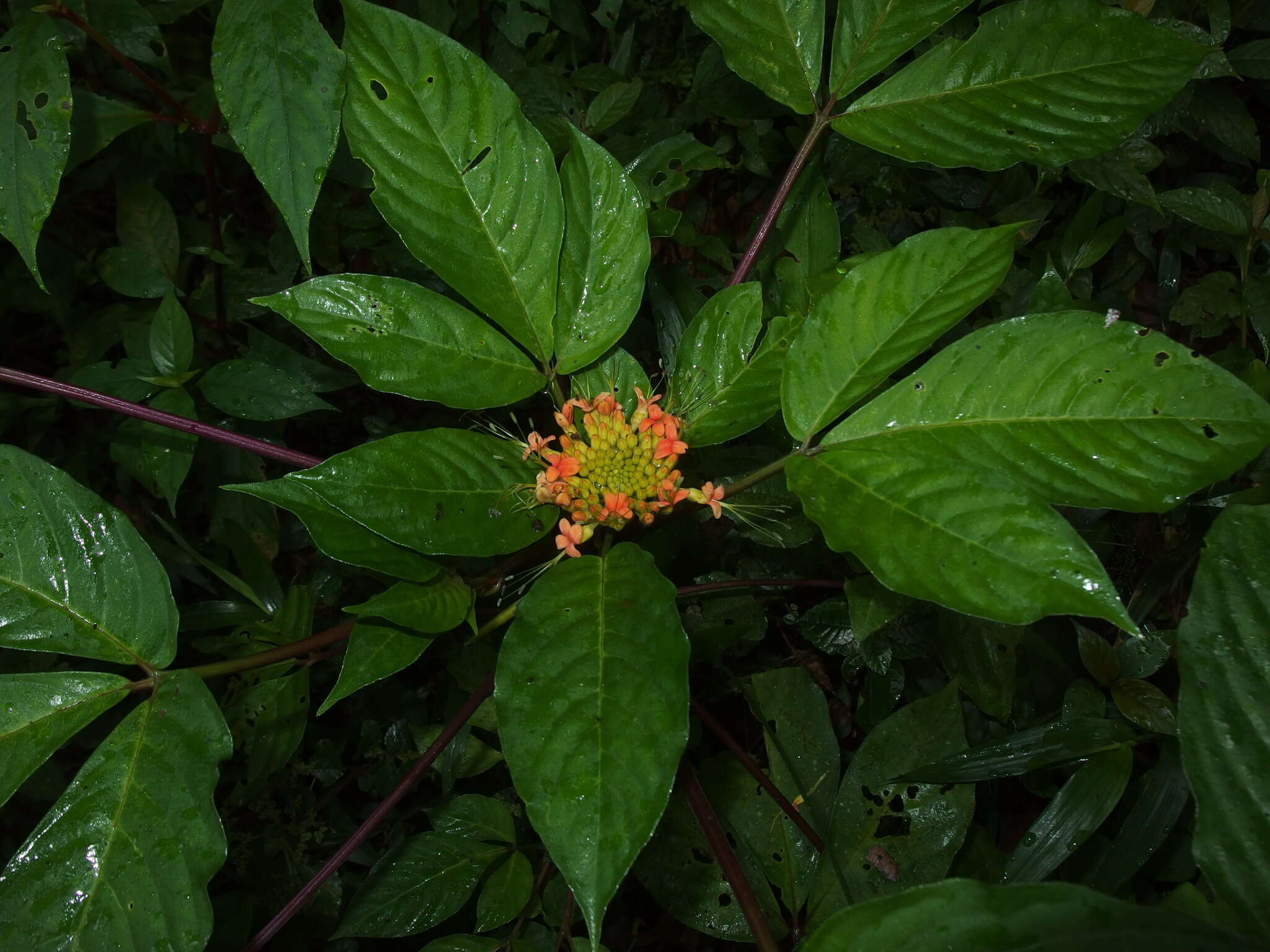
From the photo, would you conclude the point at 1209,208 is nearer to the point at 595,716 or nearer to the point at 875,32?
the point at 875,32

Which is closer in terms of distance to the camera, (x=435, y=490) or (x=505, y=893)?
(x=435, y=490)

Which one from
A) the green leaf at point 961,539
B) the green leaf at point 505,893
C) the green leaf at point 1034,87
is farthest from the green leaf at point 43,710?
the green leaf at point 1034,87

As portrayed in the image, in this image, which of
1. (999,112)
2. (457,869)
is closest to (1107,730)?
(999,112)

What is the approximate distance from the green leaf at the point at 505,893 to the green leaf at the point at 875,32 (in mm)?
1663

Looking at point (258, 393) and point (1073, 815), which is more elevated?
point (258, 393)

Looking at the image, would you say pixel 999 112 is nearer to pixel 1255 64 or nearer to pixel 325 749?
pixel 1255 64

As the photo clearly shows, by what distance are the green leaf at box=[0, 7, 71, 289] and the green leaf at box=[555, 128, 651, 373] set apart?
0.78 meters

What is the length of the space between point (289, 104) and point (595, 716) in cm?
98

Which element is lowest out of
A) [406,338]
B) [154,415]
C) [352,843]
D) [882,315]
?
[352,843]

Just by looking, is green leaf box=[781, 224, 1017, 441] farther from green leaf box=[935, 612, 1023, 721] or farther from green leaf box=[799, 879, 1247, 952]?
green leaf box=[935, 612, 1023, 721]

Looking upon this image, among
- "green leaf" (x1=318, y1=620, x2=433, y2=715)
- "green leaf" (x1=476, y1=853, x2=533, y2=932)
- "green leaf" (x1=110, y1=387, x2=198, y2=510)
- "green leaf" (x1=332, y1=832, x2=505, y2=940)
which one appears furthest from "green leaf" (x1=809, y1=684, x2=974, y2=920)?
"green leaf" (x1=110, y1=387, x2=198, y2=510)

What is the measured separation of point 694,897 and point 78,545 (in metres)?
1.34

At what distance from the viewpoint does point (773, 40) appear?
1332 millimetres

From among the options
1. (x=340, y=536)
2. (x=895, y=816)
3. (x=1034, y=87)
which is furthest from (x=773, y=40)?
(x=895, y=816)
